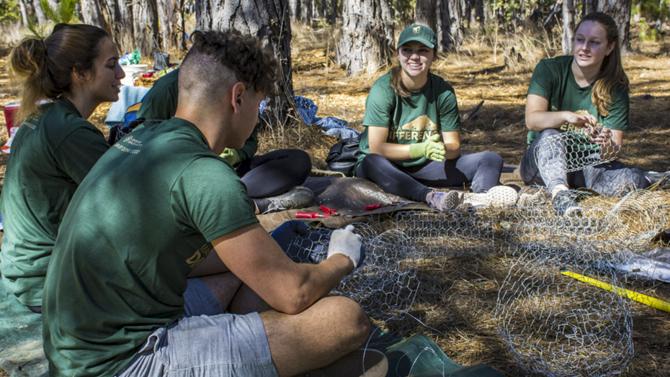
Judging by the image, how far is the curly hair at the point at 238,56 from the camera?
207 cm

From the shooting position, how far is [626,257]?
139 inches

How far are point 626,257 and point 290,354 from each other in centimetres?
207

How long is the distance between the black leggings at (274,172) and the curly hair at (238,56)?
2.40m

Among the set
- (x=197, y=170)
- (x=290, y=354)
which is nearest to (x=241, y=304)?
(x=290, y=354)

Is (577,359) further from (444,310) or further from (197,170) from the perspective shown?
(197,170)

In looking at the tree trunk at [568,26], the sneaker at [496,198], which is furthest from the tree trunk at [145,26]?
the sneaker at [496,198]

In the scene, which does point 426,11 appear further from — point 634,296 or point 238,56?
point 238,56

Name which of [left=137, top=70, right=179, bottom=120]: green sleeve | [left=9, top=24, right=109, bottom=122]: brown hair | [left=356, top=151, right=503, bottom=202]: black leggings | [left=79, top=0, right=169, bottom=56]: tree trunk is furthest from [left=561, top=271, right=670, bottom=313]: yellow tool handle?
[left=79, top=0, right=169, bottom=56]: tree trunk

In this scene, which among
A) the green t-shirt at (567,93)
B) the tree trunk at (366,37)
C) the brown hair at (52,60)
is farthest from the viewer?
the tree trunk at (366,37)

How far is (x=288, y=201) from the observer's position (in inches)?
177

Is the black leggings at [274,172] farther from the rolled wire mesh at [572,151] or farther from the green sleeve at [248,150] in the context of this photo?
the rolled wire mesh at [572,151]

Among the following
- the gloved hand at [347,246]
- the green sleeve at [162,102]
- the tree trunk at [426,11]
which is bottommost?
the gloved hand at [347,246]

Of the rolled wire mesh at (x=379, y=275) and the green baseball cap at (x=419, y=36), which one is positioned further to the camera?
the green baseball cap at (x=419, y=36)

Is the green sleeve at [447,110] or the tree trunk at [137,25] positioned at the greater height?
the tree trunk at [137,25]
